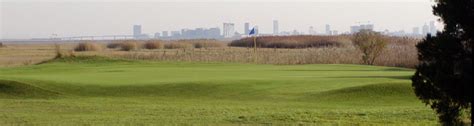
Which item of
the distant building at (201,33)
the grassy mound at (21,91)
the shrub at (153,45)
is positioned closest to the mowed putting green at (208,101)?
the grassy mound at (21,91)

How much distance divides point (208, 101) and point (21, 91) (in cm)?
592

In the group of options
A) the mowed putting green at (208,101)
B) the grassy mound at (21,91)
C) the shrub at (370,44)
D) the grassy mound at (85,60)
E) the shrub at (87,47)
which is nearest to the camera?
the mowed putting green at (208,101)

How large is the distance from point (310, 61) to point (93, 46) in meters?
34.8

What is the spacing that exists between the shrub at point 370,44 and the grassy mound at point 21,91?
20583 mm

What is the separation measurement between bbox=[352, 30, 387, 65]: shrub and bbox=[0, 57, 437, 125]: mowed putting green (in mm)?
13400

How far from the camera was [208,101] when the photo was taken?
63.7ft

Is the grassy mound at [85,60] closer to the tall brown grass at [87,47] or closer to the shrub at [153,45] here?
the tall brown grass at [87,47]

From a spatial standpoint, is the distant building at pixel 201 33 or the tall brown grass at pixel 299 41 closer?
the tall brown grass at pixel 299 41

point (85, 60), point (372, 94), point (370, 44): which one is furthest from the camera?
point (85, 60)

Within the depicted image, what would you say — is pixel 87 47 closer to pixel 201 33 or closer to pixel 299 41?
pixel 299 41

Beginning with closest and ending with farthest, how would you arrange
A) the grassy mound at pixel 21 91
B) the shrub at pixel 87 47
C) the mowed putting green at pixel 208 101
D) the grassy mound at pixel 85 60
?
the mowed putting green at pixel 208 101, the grassy mound at pixel 21 91, the grassy mound at pixel 85 60, the shrub at pixel 87 47

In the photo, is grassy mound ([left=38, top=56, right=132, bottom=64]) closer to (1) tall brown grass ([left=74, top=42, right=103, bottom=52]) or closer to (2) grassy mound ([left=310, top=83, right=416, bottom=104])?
(2) grassy mound ([left=310, top=83, right=416, bottom=104])

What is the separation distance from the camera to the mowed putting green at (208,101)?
1413cm

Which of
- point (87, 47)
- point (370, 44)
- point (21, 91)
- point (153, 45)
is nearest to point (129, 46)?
point (153, 45)
